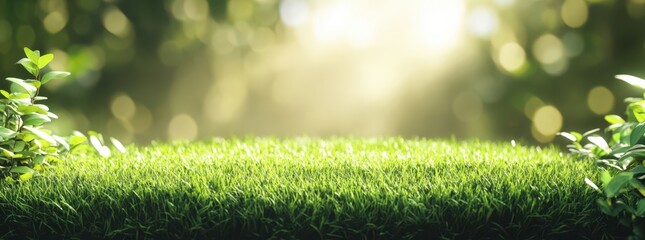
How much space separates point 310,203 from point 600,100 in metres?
4.18

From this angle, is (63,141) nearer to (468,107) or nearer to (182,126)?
(182,126)

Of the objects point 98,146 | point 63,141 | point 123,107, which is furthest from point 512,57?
point 63,141

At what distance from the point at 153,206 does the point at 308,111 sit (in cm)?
499

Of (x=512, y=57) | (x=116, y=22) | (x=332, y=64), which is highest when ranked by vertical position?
(x=116, y=22)

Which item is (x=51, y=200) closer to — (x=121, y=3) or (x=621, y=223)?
(x=621, y=223)

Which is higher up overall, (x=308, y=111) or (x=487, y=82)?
(x=308, y=111)

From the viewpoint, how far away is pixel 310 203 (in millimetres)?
2287

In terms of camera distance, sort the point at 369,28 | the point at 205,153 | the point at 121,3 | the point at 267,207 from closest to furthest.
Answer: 1. the point at 267,207
2. the point at 205,153
3. the point at 121,3
4. the point at 369,28

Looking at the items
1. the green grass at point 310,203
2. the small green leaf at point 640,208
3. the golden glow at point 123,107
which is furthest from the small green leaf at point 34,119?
the golden glow at point 123,107

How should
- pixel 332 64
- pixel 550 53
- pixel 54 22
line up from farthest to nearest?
pixel 332 64, pixel 54 22, pixel 550 53

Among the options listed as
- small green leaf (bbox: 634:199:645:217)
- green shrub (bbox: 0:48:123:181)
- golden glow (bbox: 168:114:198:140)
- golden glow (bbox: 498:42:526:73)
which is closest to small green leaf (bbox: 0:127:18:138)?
green shrub (bbox: 0:48:123:181)

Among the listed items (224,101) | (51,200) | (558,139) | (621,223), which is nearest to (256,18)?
(224,101)

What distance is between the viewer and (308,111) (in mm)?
7340

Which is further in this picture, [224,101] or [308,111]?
[308,111]
